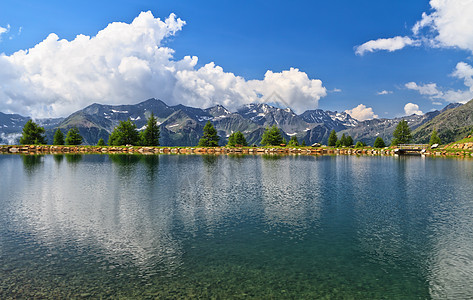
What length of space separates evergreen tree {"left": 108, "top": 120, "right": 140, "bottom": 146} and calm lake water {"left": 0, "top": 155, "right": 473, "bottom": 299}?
400 ft

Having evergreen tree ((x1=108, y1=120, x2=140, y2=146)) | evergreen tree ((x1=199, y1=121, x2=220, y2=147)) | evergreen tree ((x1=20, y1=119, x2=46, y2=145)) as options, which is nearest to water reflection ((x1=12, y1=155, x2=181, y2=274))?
evergreen tree ((x1=108, y1=120, x2=140, y2=146))

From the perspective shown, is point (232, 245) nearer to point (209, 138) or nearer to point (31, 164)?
point (31, 164)

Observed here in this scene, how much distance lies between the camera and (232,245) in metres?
20.0

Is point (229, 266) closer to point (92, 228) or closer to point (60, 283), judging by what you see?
point (60, 283)

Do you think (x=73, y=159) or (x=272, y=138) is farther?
(x=272, y=138)

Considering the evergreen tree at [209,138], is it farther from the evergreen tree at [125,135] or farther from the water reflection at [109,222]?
the water reflection at [109,222]

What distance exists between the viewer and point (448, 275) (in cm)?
1617

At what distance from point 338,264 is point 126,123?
153327mm

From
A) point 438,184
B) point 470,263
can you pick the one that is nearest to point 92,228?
point 470,263

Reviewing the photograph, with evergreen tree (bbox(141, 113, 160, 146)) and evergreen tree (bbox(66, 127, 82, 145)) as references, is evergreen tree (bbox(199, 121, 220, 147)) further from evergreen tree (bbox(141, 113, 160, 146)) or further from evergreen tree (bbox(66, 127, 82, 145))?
evergreen tree (bbox(66, 127, 82, 145))

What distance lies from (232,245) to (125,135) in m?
147

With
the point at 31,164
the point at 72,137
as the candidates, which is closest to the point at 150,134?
the point at 72,137

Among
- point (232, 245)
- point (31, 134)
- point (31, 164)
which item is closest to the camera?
point (232, 245)

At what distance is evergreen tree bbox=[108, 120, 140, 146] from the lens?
153 metres
